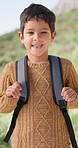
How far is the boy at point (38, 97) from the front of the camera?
1280mm

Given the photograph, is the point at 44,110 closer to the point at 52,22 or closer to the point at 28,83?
the point at 28,83

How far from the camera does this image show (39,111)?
1.28 metres

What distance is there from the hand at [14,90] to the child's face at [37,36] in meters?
0.12

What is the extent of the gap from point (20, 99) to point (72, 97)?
16 cm

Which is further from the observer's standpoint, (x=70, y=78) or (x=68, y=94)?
(x=70, y=78)

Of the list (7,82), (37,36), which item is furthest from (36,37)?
(7,82)

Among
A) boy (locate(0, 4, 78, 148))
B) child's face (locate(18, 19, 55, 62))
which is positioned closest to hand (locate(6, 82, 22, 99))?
boy (locate(0, 4, 78, 148))

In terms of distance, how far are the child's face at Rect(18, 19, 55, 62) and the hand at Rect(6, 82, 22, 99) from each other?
0.12m

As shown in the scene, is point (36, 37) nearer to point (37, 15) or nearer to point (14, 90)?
point (37, 15)

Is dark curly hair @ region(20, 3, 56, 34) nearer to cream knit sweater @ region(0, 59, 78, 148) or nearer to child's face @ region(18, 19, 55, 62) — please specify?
child's face @ region(18, 19, 55, 62)

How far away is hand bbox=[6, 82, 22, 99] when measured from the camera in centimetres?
123

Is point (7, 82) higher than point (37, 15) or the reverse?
the reverse

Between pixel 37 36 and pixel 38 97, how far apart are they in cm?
18

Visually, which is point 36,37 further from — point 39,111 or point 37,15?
point 39,111
